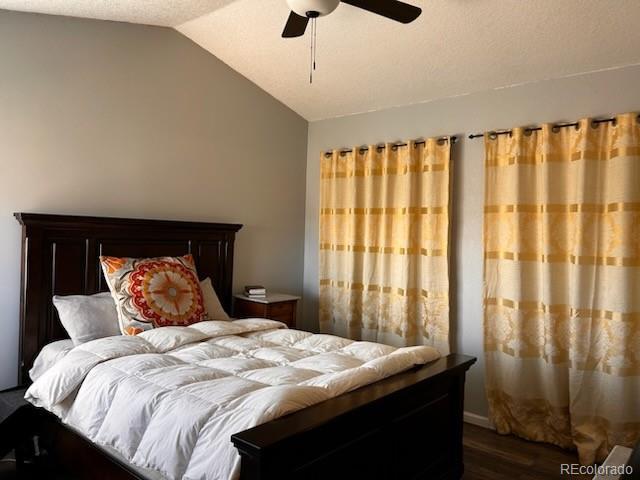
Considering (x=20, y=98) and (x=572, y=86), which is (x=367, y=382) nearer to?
(x=572, y=86)

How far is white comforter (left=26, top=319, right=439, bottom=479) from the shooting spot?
5.74ft

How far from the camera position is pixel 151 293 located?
306 cm

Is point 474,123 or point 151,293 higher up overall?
point 474,123

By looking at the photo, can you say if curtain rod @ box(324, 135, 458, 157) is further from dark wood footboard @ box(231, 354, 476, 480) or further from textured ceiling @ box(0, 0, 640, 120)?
dark wood footboard @ box(231, 354, 476, 480)

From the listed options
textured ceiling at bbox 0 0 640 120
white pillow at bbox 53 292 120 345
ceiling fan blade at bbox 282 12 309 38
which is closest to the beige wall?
textured ceiling at bbox 0 0 640 120

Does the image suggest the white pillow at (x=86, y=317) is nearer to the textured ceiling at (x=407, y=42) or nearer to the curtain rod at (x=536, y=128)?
the textured ceiling at (x=407, y=42)

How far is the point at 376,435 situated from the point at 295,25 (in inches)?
77.9

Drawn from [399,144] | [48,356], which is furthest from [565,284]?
[48,356]

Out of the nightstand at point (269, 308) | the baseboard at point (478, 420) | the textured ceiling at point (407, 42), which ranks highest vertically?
the textured ceiling at point (407, 42)

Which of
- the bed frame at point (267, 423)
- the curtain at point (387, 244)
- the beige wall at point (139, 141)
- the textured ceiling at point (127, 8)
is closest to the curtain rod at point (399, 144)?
the curtain at point (387, 244)

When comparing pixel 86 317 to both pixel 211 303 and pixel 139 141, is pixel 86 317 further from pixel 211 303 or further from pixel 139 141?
pixel 139 141

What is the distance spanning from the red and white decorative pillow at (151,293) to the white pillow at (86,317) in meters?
0.07

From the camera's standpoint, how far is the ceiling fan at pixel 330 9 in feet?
6.88

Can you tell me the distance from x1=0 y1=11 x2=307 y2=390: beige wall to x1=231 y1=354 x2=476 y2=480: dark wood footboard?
7.25ft
